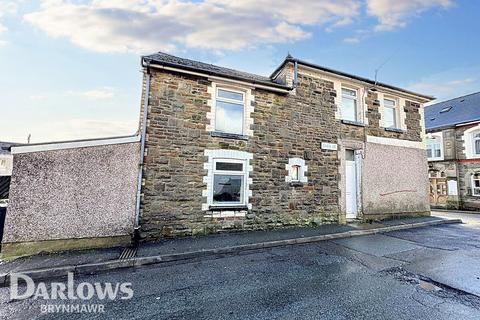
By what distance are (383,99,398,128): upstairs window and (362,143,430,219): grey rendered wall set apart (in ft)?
3.97

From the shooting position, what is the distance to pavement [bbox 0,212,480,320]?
3.19 meters

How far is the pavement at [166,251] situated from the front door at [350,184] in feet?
4.52

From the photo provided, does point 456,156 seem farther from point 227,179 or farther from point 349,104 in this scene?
point 227,179

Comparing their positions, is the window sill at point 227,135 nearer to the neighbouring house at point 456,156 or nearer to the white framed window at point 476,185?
the neighbouring house at point 456,156

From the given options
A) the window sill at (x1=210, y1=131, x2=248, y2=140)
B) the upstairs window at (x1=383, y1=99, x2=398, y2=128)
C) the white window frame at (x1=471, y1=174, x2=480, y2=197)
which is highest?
the upstairs window at (x1=383, y1=99, x2=398, y2=128)

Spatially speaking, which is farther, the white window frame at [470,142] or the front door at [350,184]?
the white window frame at [470,142]

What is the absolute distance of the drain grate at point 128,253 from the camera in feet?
16.8

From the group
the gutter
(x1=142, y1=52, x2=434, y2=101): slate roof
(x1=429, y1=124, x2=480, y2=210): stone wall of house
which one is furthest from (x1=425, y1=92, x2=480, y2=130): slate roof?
the gutter

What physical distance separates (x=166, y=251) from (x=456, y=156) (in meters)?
21.6

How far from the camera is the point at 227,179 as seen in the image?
759 centimetres

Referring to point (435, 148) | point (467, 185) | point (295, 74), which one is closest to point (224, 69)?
point (295, 74)

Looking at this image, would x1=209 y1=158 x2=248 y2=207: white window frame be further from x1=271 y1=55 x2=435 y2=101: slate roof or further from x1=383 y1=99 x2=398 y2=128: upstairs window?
x1=383 y1=99 x2=398 y2=128: upstairs window

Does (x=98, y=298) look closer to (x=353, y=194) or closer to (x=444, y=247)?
(x=444, y=247)

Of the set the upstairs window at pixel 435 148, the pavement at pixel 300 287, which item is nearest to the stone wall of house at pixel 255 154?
the pavement at pixel 300 287
